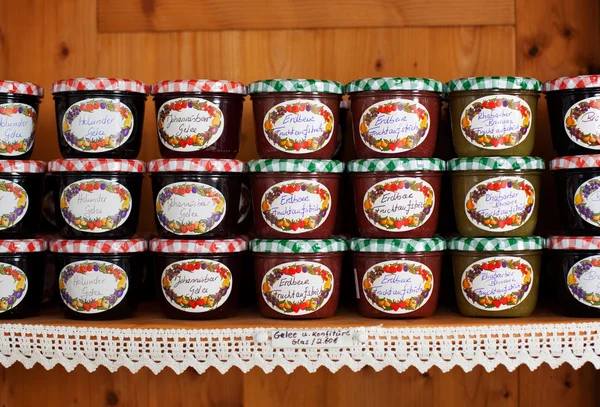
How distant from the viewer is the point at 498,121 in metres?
1.47

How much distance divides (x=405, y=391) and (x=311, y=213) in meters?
0.57

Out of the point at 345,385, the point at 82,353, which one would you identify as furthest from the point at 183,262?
the point at 345,385

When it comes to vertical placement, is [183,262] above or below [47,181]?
below

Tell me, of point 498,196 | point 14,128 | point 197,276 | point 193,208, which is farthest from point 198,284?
point 498,196

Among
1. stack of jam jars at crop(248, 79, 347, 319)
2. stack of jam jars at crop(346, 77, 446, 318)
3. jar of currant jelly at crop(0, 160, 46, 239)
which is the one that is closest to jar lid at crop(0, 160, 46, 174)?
jar of currant jelly at crop(0, 160, 46, 239)

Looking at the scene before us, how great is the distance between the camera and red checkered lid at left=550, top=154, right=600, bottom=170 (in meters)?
1.44

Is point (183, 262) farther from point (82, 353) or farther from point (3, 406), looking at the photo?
point (3, 406)

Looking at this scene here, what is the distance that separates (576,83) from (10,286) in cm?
114

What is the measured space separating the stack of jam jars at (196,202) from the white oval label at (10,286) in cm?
27

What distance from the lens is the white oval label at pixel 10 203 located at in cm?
150

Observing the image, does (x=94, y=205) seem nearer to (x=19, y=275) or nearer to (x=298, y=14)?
(x=19, y=275)

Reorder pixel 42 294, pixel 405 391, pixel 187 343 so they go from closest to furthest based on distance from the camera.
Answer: pixel 187 343 < pixel 42 294 < pixel 405 391

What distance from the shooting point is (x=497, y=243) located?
4.80 feet

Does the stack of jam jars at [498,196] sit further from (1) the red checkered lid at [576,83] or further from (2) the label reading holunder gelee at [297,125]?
(2) the label reading holunder gelee at [297,125]
